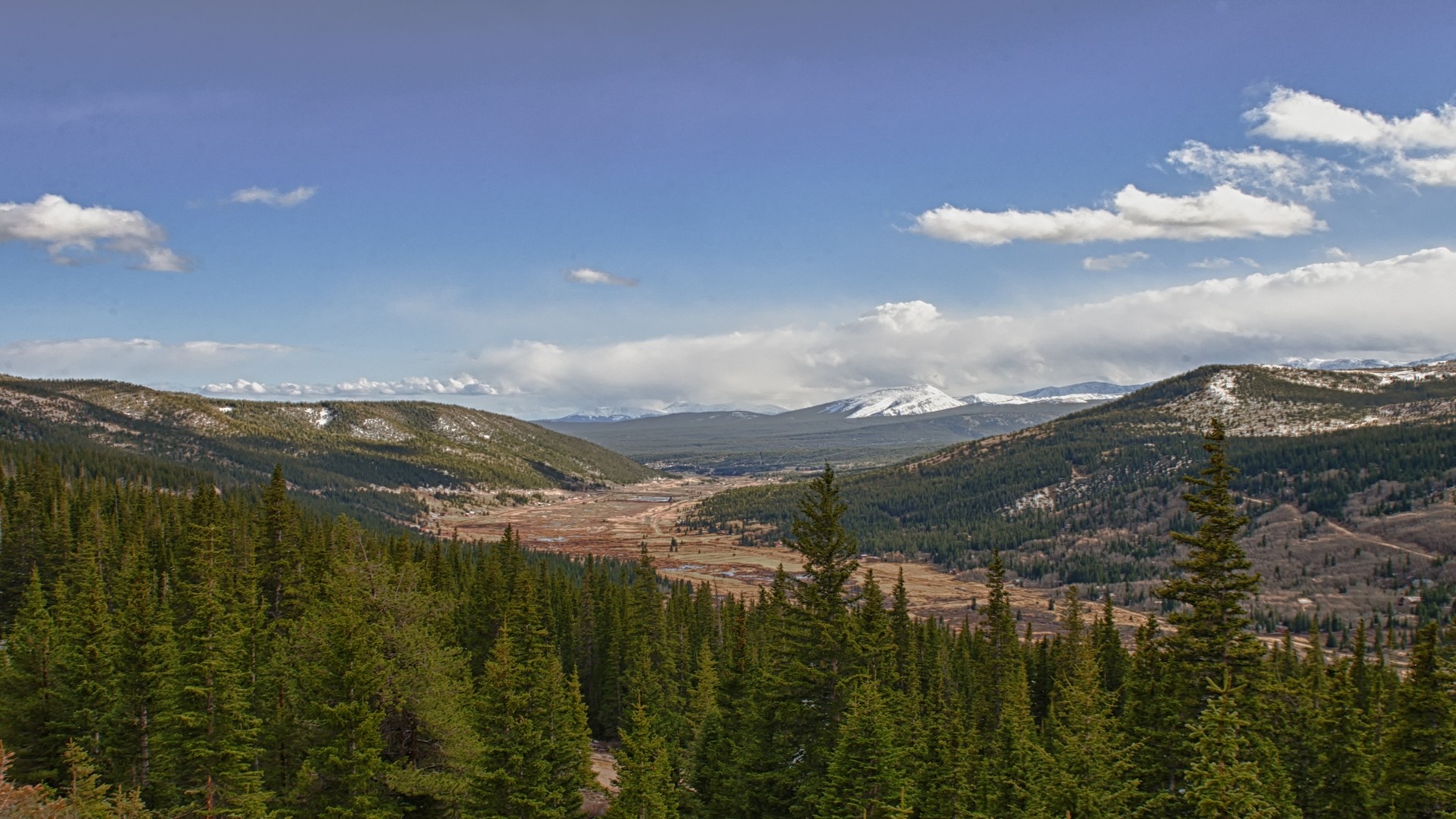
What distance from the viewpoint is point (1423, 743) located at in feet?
91.6

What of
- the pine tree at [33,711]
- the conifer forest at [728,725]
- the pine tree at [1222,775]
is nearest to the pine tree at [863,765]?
the conifer forest at [728,725]

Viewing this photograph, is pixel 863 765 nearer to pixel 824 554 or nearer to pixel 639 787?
pixel 824 554

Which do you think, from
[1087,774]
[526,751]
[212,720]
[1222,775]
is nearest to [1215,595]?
[1087,774]

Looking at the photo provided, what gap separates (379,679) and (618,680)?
47.1 metres

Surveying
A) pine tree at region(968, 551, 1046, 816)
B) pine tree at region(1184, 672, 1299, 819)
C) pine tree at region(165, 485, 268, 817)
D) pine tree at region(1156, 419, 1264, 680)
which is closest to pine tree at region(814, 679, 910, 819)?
pine tree at region(968, 551, 1046, 816)

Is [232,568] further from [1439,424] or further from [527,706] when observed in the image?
[1439,424]

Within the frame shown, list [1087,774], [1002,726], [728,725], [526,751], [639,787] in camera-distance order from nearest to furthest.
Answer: [1087,774] < [526,751] < [639,787] < [728,725] < [1002,726]

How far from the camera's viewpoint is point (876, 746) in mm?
29266

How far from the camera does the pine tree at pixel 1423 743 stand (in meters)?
26.2

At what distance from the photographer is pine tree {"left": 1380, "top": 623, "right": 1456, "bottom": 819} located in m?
26.2

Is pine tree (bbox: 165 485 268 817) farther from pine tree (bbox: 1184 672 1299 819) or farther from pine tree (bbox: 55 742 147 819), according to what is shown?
pine tree (bbox: 1184 672 1299 819)

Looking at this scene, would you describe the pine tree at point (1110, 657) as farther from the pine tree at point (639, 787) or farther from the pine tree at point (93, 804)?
the pine tree at point (93, 804)

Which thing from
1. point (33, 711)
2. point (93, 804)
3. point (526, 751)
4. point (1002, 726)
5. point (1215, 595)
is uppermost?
point (1215, 595)

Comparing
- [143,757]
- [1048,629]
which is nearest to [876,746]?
[143,757]
